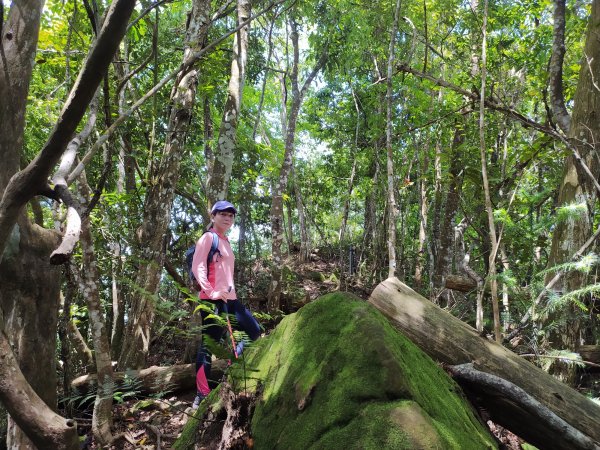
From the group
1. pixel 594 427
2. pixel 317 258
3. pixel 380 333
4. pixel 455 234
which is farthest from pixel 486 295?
pixel 317 258

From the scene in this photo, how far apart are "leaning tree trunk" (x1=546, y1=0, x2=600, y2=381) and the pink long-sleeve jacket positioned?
12.2 feet

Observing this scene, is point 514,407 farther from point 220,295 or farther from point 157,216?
point 157,216

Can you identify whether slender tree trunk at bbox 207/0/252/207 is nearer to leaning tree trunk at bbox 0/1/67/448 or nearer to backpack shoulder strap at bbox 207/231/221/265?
backpack shoulder strap at bbox 207/231/221/265

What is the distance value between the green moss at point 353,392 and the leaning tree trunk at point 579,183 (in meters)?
2.54

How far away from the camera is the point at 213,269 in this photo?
4598mm

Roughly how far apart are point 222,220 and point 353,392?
10.1ft

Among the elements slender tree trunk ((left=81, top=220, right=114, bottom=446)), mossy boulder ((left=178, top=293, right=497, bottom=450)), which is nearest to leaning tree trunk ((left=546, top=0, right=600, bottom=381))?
mossy boulder ((left=178, top=293, right=497, bottom=450))

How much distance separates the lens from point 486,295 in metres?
6.26

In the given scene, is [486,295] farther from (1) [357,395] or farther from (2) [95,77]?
(2) [95,77]

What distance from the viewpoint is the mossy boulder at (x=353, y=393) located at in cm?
183

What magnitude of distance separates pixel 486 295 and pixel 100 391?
5532 mm

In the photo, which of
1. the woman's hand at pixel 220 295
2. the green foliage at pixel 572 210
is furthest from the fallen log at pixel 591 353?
the woman's hand at pixel 220 295

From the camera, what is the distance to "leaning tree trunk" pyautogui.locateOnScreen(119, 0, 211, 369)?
5.48 meters

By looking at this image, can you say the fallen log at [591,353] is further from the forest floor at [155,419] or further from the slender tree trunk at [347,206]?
the slender tree trunk at [347,206]
